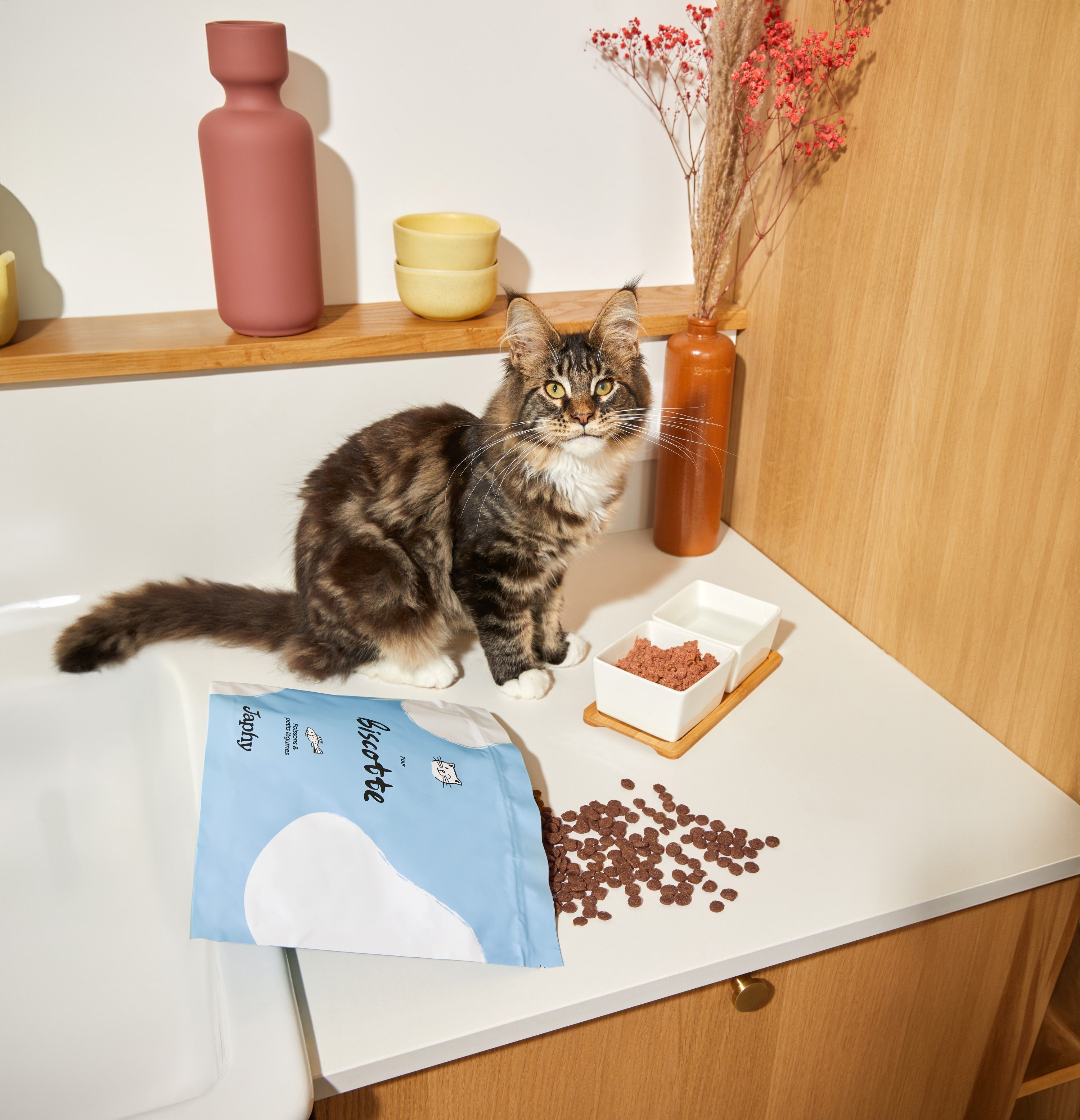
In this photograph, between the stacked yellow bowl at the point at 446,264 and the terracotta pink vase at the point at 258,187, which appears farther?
the stacked yellow bowl at the point at 446,264

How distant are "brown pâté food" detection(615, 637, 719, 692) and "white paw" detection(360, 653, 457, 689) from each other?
0.94 ft

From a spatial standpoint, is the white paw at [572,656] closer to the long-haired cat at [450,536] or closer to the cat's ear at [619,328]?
the long-haired cat at [450,536]

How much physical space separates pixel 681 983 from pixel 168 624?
96 cm

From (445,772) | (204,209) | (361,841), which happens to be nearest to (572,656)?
(445,772)

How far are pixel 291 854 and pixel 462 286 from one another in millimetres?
953

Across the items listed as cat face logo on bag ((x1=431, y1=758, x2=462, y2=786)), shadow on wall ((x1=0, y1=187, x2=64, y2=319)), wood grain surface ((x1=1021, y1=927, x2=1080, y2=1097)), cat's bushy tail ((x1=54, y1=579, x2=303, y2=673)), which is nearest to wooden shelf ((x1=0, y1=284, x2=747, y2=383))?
shadow on wall ((x1=0, y1=187, x2=64, y2=319))

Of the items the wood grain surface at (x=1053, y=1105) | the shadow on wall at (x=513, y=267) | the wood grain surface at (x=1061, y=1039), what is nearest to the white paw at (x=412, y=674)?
the shadow on wall at (x=513, y=267)

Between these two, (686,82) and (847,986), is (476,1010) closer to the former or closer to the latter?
(847,986)

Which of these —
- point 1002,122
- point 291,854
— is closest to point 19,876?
point 291,854

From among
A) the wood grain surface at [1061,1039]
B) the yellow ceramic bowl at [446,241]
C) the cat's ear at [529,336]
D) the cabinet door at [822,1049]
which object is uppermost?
the yellow ceramic bowl at [446,241]

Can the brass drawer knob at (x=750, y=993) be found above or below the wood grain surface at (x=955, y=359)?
below

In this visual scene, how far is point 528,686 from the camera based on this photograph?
1.39 metres

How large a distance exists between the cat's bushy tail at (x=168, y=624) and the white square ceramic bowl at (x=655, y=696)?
504mm

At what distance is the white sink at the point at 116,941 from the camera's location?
880 millimetres
